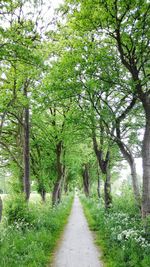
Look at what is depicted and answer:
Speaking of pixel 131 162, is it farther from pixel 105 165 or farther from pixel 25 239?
pixel 25 239

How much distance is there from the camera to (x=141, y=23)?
8.76 meters

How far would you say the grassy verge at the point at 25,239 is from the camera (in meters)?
7.90

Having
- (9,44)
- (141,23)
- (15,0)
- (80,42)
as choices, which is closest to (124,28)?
(141,23)

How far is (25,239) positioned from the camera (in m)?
9.73

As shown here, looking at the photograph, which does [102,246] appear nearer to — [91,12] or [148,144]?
[148,144]

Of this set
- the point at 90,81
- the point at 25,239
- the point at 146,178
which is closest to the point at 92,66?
the point at 90,81

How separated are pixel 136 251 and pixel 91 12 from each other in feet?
24.3

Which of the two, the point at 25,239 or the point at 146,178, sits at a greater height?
the point at 146,178

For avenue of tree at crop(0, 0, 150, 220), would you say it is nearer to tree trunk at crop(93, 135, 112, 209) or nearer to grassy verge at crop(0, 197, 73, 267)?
tree trunk at crop(93, 135, 112, 209)

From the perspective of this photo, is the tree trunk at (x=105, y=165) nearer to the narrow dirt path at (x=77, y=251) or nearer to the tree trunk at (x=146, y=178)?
the narrow dirt path at (x=77, y=251)

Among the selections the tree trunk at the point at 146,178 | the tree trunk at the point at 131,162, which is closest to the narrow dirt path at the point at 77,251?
the tree trunk at the point at 146,178

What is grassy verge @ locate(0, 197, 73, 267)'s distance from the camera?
7898 millimetres

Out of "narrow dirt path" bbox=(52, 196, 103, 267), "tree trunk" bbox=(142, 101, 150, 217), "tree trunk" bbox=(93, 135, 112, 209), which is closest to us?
"narrow dirt path" bbox=(52, 196, 103, 267)

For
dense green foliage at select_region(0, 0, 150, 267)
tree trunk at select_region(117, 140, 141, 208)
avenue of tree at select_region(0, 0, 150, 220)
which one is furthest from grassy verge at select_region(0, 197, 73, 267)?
tree trunk at select_region(117, 140, 141, 208)
